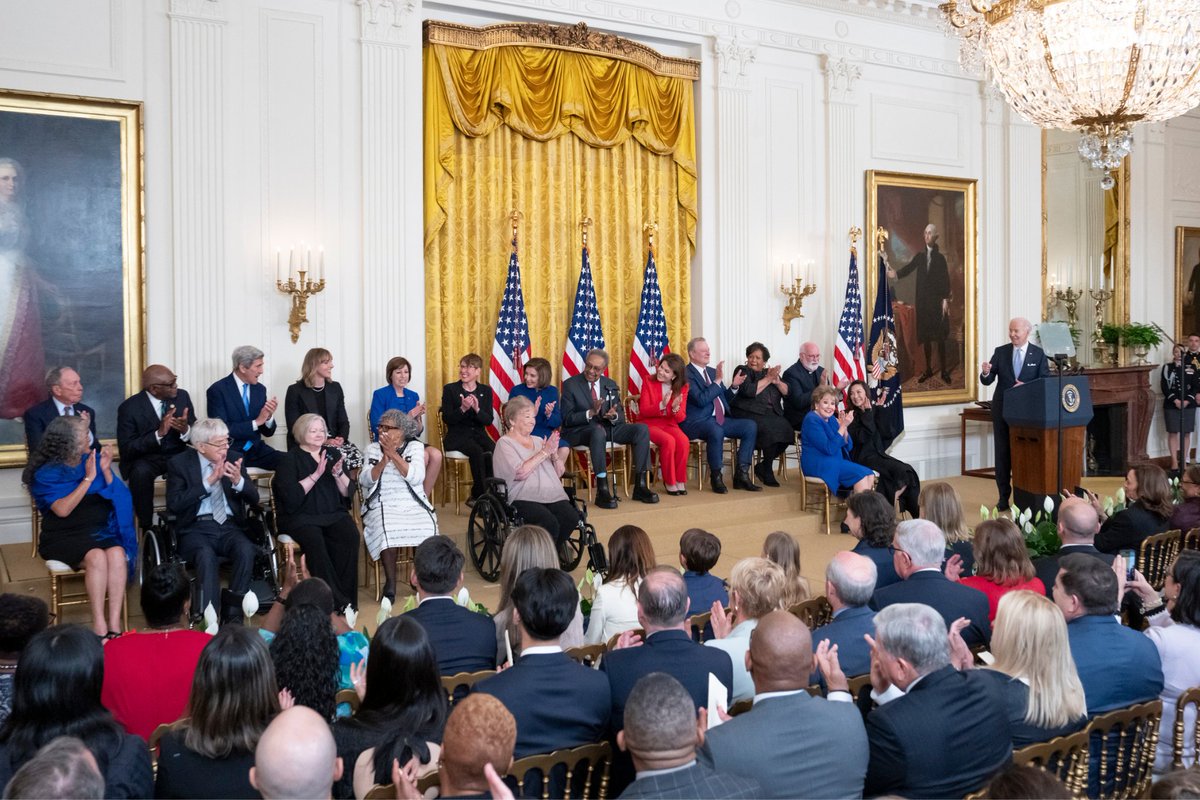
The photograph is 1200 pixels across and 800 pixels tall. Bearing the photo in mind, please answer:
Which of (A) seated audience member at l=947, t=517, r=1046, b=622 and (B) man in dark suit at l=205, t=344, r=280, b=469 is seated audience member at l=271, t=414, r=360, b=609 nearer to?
(B) man in dark suit at l=205, t=344, r=280, b=469

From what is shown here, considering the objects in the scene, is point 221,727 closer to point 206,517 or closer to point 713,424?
point 206,517

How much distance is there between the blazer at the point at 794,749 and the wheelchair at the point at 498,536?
4358 millimetres

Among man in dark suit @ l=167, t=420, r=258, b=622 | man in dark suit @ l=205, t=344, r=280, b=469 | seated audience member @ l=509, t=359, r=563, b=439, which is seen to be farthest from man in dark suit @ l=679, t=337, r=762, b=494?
man in dark suit @ l=167, t=420, r=258, b=622

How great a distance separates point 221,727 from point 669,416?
7.17 meters

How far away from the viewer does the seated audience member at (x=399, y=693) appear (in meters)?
3.08

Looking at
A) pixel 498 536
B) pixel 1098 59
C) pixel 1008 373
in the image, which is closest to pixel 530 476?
pixel 498 536

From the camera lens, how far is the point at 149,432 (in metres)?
7.41

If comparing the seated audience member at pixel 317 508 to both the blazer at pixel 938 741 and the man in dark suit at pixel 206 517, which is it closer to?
the man in dark suit at pixel 206 517

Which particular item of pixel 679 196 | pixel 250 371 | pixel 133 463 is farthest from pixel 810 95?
pixel 133 463

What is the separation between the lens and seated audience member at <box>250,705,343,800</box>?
2.37 m

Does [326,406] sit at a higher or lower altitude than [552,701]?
higher

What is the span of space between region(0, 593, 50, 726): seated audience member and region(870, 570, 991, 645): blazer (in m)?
3.15

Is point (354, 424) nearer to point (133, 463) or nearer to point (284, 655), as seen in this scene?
point (133, 463)

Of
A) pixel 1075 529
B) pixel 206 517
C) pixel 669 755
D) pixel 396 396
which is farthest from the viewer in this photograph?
pixel 396 396
